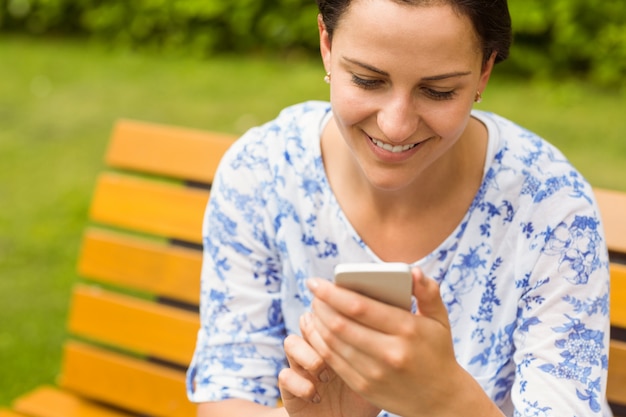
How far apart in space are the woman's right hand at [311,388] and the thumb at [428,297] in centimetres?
22

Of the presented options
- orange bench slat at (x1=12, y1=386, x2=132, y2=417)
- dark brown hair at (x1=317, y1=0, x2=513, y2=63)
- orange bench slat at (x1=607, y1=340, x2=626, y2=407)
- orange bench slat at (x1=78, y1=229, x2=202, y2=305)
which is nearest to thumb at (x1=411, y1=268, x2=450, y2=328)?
dark brown hair at (x1=317, y1=0, x2=513, y2=63)

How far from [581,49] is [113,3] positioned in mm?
3822

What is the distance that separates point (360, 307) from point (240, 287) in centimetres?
73

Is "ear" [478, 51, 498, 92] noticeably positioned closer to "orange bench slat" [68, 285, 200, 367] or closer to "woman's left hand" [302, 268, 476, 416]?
"woman's left hand" [302, 268, 476, 416]

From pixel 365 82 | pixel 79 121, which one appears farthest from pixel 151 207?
pixel 79 121

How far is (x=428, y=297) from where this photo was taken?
173 cm

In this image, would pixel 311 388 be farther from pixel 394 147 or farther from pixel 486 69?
pixel 486 69

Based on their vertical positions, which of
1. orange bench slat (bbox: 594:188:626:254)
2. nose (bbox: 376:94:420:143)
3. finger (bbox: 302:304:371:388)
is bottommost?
finger (bbox: 302:304:371:388)

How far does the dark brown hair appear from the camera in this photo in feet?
6.16

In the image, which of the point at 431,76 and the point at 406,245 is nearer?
the point at 431,76

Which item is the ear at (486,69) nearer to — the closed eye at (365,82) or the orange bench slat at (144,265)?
the closed eye at (365,82)

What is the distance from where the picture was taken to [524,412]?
2096 millimetres

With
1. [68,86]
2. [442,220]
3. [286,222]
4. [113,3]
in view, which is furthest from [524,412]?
[113,3]

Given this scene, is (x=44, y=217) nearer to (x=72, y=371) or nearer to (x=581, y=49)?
(x=72, y=371)
